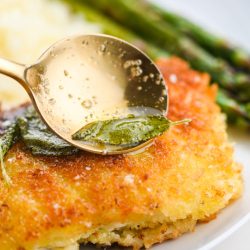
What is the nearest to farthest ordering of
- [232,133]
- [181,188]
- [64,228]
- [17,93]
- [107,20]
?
[64,228] → [181,188] → [232,133] → [17,93] → [107,20]

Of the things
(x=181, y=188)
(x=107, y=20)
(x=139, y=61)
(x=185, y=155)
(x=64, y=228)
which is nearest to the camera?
(x=64, y=228)

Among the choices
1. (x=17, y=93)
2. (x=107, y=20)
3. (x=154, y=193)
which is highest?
(x=107, y=20)

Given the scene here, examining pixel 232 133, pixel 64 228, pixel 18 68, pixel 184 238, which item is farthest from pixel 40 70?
pixel 232 133

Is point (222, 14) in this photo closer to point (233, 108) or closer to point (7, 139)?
point (233, 108)

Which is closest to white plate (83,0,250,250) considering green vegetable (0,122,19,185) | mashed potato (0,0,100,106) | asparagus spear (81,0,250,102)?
asparagus spear (81,0,250,102)

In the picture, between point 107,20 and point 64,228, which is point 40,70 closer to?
point 64,228

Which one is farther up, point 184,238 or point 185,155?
point 185,155

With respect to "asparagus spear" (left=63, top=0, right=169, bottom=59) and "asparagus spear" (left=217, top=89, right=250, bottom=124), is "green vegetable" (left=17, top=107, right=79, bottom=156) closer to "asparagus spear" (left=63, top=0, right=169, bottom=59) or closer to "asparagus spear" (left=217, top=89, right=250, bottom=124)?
"asparagus spear" (left=217, top=89, right=250, bottom=124)
